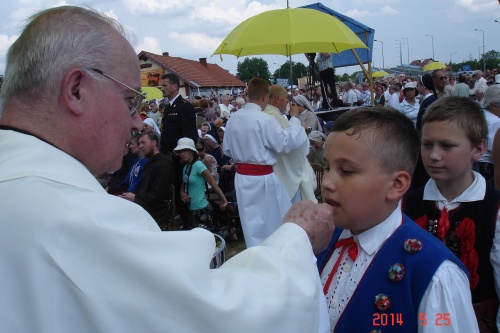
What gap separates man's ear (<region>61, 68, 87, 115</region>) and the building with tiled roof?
37149 millimetres

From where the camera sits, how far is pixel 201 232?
49.8 inches

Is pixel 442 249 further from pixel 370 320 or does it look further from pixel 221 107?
pixel 221 107

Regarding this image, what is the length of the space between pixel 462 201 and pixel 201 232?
147 centimetres

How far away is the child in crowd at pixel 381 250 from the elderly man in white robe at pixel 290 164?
345cm

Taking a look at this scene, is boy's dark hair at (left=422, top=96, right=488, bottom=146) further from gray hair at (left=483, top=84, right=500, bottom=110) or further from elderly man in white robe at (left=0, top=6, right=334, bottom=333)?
gray hair at (left=483, top=84, right=500, bottom=110)

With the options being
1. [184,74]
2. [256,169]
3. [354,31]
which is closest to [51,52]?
[256,169]

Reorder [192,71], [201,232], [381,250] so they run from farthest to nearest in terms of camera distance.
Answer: [192,71] → [381,250] → [201,232]

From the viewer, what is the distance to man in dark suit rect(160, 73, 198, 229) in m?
6.43

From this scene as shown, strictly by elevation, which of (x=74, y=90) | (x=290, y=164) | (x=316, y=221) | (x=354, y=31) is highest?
(x=354, y=31)

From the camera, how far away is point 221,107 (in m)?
15.4

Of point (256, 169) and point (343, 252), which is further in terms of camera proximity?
point (256, 169)

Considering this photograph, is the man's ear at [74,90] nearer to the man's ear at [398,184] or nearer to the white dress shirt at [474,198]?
the man's ear at [398,184]

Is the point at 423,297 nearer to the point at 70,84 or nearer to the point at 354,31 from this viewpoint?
the point at 70,84

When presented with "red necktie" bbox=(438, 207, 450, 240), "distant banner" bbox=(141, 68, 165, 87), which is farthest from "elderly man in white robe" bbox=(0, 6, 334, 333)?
"distant banner" bbox=(141, 68, 165, 87)
